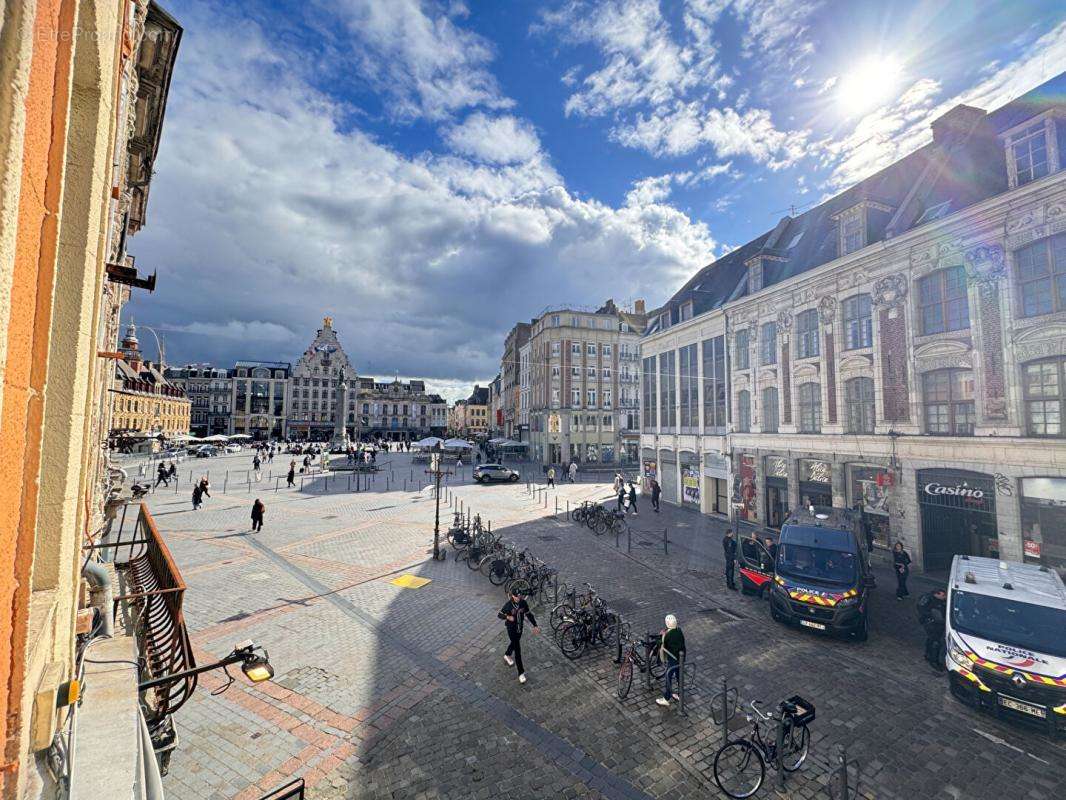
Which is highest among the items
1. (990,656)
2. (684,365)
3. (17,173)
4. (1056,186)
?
(1056,186)

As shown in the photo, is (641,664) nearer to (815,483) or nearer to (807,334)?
(815,483)

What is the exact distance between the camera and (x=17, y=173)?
1.59 metres

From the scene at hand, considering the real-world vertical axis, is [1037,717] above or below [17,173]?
below

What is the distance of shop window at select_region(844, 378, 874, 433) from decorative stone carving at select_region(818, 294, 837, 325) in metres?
2.65

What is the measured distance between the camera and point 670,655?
8.17 meters

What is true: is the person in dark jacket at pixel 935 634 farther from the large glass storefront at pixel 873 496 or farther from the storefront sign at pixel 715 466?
the storefront sign at pixel 715 466

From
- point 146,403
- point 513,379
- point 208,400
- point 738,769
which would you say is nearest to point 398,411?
point 208,400

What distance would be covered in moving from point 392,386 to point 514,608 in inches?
4365

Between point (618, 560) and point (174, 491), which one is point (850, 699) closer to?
point (618, 560)

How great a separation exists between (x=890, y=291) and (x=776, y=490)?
9340 millimetres

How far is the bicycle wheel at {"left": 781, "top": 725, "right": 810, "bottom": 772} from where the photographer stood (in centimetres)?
664

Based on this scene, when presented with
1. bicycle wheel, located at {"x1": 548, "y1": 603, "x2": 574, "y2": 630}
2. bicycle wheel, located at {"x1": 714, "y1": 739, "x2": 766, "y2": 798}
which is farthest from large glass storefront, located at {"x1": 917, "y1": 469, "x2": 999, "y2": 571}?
bicycle wheel, located at {"x1": 548, "y1": 603, "x2": 574, "y2": 630}

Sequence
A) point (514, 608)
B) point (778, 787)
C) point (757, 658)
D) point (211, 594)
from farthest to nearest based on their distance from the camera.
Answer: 1. point (211, 594)
2. point (757, 658)
3. point (514, 608)
4. point (778, 787)

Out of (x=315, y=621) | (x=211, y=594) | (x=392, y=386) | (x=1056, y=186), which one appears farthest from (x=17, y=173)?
(x=392, y=386)
